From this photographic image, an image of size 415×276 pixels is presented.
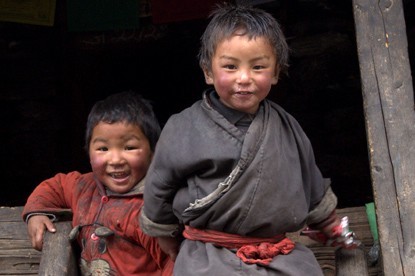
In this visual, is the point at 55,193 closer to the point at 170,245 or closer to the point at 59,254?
the point at 59,254

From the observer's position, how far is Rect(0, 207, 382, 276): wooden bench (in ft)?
8.36

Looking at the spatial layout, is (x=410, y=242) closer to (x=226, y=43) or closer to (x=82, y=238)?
(x=226, y=43)

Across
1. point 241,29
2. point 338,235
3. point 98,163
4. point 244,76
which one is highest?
point 241,29

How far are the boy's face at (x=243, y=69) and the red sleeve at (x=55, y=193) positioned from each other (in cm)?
87

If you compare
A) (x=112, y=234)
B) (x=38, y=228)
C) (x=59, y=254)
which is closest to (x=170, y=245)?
(x=112, y=234)

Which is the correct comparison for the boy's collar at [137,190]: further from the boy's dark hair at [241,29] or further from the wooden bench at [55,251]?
the boy's dark hair at [241,29]

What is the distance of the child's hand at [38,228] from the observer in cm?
269

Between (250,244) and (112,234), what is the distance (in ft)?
2.04

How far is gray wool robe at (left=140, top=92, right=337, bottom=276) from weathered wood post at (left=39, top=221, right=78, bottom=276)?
1.29ft

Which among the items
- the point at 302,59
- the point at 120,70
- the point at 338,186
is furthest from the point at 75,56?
the point at 338,186

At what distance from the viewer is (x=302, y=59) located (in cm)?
488

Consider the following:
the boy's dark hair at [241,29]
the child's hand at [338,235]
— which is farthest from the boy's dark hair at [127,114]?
the child's hand at [338,235]

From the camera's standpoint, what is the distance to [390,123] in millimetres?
2494

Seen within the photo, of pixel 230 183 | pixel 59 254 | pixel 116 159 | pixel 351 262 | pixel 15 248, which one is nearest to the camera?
pixel 230 183
